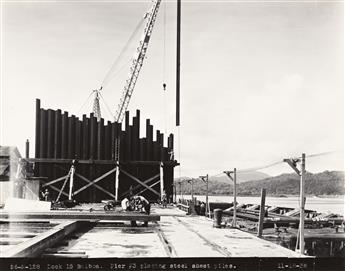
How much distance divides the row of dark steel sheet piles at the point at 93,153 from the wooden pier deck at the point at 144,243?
15.7 metres

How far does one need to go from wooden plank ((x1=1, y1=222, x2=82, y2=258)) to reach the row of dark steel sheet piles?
17.8 m

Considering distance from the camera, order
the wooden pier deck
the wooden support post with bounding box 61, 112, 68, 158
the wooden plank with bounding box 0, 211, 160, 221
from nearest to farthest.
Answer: the wooden pier deck, the wooden plank with bounding box 0, 211, 160, 221, the wooden support post with bounding box 61, 112, 68, 158

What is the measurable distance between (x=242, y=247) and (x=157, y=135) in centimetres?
2274

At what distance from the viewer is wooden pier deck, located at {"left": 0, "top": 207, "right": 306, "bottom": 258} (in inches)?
428

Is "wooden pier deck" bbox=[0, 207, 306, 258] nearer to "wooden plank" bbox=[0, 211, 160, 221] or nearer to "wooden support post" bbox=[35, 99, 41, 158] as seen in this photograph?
"wooden plank" bbox=[0, 211, 160, 221]

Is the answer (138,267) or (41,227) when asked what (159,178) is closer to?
(41,227)

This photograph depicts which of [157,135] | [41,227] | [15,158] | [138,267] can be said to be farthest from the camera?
[157,135]

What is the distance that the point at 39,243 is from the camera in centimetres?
1062

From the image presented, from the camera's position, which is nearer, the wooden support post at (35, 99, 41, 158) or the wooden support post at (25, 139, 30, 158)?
the wooden support post at (25, 139, 30, 158)

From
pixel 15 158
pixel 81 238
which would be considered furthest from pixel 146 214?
pixel 15 158

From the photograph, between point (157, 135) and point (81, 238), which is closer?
point (81, 238)

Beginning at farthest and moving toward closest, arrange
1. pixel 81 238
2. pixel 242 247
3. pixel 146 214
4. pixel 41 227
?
1. pixel 146 214
2. pixel 41 227
3. pixel 81 238
4. pixel 242 247

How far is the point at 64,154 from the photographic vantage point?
108ft

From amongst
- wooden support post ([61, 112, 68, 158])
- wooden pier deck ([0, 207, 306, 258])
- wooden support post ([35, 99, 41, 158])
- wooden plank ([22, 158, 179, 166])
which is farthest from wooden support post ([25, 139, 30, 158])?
wooden pier deck ([0, 207, 306, 258])
